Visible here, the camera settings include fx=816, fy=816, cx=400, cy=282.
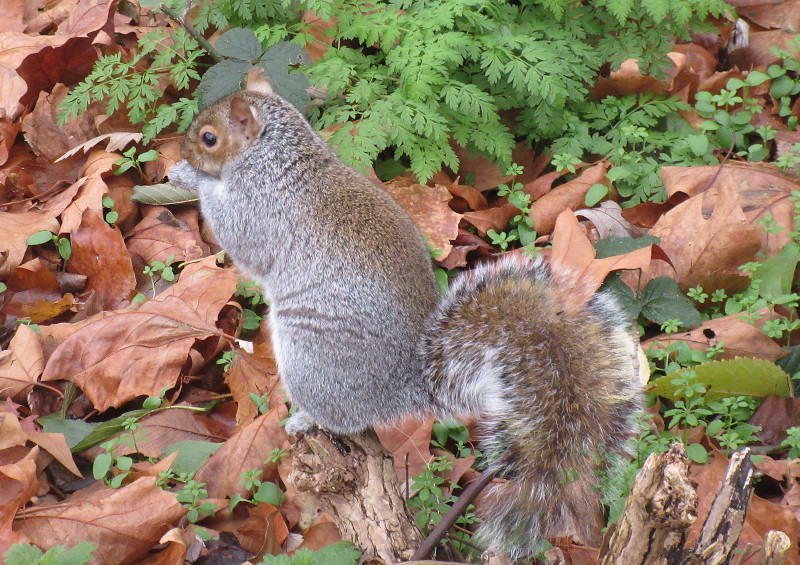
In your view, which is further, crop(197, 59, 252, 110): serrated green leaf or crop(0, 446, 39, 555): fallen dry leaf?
crop(197, 59, 252, 110): serrated green leaf

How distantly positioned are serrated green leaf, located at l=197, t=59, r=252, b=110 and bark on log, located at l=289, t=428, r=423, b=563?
138cm

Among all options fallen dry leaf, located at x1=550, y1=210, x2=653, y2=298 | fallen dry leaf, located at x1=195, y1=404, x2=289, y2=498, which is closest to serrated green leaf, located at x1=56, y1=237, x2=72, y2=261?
fallen dry leaf, located at x1=195, y1=404, x2=289, y2=498

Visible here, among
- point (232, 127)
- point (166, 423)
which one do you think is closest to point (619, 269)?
point (232, 127)

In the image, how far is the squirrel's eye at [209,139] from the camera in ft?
8.68

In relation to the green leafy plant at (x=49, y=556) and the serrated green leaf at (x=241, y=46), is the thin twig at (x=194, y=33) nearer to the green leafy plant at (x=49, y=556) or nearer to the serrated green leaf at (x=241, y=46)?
the serrated green leaf at (x=241, y=46)

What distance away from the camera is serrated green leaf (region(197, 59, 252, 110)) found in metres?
3.01

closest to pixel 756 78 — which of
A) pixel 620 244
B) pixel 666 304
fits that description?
pixel 620 244

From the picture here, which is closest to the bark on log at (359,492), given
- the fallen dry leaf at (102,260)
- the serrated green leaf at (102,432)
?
the serrated green leaf at (102,432)

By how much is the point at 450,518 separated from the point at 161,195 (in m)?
1.92

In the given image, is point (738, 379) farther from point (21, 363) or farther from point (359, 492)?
point (21, 363)

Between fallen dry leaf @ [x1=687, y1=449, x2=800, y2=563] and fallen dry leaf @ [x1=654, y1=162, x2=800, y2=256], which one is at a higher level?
fallen dry leaf @ [x1=654, y1=162, x2=800, y2=256]

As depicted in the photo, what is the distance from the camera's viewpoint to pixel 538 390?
1953 millimetres

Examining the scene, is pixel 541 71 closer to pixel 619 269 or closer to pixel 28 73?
pixel 619 269

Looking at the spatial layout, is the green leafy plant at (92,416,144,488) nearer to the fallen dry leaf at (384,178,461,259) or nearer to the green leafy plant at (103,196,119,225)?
the green leafy plant at (103,196,119,225)
